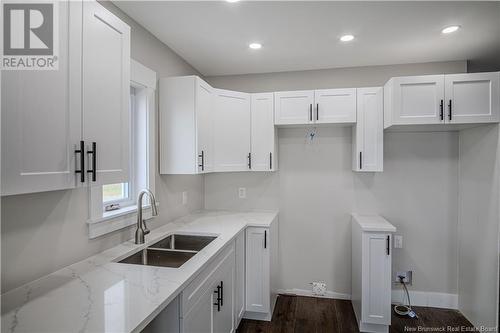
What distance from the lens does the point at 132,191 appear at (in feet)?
7.29

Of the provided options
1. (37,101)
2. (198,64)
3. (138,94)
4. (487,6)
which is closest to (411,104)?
(487,6)

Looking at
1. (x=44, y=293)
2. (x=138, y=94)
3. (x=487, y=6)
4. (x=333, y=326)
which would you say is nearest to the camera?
(x=44, y=293)

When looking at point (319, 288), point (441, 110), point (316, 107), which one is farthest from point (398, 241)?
point (316, 107)

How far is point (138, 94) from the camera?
89.3 inches

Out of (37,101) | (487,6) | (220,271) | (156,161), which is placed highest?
(487,6)

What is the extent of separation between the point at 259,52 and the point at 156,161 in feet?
4.65

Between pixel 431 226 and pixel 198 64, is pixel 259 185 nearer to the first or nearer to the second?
pixel 198 64

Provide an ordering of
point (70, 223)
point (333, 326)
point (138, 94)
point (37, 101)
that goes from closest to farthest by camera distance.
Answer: point (37, 101)
point (70, 223)
point (138, 94)
point (333, 326)

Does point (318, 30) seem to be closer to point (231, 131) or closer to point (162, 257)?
point (231, 131)

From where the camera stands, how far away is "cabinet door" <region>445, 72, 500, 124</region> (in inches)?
90.7

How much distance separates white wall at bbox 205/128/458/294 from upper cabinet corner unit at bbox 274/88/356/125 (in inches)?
12.4

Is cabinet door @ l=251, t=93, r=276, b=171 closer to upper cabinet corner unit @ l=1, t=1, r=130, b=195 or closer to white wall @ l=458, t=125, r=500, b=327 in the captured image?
upper cabinet corner unit @ l=1, t=1, r=130, b=195

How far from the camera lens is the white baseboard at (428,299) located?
9.52 feet

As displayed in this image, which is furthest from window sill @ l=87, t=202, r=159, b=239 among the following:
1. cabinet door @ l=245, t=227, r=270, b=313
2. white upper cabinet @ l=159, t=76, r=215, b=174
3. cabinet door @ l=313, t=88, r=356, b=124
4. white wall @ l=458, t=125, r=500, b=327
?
white wall @ l=458, t=125, r=500, b=327
